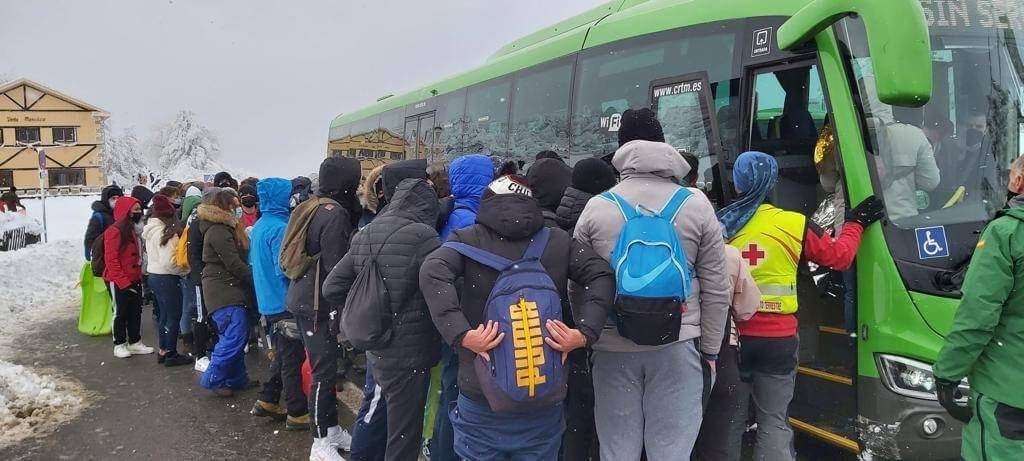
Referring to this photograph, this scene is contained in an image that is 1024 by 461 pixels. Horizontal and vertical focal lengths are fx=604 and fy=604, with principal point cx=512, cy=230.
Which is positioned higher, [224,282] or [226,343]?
[224,282]

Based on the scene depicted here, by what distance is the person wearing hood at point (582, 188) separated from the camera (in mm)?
3387

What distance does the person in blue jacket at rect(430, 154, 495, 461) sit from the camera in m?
3.43

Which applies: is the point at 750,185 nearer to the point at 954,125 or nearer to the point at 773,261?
the point at 773,261

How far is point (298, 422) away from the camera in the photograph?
4844mm

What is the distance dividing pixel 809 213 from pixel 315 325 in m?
3.39

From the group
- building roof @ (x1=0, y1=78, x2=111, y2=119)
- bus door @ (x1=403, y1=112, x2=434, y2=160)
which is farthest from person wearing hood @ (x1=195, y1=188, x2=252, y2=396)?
building roof @ (x1=0, y1=78, x2=111, y2=119)

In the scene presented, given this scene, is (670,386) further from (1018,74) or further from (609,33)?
(609,33)

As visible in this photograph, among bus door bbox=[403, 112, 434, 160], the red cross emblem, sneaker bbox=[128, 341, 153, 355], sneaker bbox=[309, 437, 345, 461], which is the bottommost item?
sneaker bbox=[128, 341, 153, 355]

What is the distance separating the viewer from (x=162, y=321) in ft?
Result: 23.1

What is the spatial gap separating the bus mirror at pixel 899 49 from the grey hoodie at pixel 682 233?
1.09 m

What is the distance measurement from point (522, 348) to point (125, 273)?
646 centimetres

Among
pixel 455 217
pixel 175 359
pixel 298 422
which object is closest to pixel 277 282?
pixel 298 422

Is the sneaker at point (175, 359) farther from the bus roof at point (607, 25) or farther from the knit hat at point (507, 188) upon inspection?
the knit hat at point (507, 188)

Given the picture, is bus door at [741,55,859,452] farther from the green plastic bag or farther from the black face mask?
the green plastic bag
